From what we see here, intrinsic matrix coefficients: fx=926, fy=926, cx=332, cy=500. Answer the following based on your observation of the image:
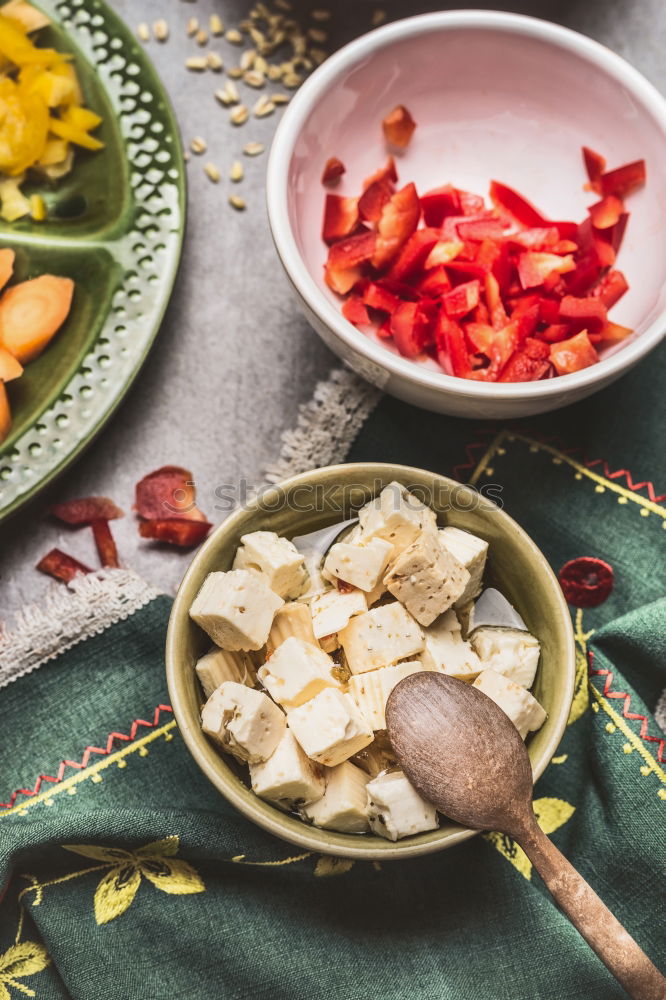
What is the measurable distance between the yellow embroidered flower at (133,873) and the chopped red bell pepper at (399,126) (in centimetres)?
111

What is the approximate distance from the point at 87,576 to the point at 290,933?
0.59 metres

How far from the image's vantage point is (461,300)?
4.40 ft

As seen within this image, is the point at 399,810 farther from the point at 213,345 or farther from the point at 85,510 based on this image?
the point at 213,345

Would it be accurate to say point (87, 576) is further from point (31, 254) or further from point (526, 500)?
point (526, 500)

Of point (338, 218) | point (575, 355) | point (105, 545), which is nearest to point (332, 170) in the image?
point (338, 218)

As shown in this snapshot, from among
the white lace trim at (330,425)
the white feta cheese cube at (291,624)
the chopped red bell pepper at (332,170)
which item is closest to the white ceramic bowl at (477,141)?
the chopped red bell pepper at (332,170)

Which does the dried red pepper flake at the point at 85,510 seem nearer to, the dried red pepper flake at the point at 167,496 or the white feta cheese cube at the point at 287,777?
the dried red pepper flake at the point at 167,496

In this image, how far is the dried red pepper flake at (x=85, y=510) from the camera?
1.47m

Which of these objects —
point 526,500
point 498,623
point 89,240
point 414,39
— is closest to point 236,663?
point 498,623

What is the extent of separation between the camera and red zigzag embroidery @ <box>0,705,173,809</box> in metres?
1.33

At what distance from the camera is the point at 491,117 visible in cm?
149

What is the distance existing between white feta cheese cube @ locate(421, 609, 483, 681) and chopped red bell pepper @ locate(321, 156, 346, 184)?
687mm

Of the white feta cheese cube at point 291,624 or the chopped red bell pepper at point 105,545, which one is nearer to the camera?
the white feta cheese cube at point 291,624

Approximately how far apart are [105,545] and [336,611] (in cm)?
45
